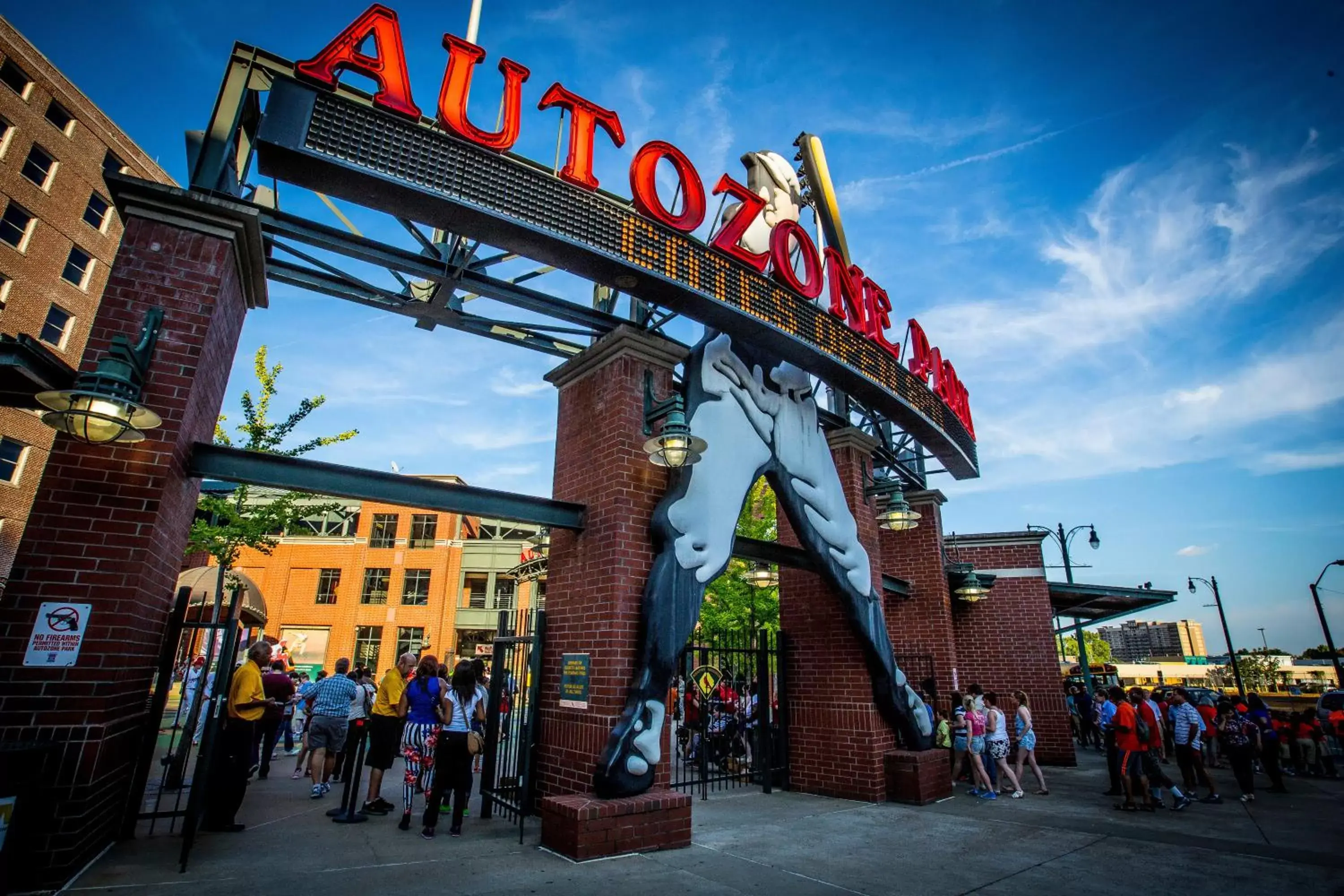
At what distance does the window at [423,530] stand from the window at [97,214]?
2002 centimetres

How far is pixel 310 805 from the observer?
7.88m

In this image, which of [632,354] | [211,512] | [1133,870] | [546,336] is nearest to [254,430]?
[211,512]

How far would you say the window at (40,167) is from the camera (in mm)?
22609

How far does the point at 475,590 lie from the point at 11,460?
73.6 ft

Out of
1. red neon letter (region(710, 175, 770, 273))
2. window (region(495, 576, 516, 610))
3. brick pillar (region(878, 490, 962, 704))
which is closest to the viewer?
red neon letter (region(710, 175, 770, 273))

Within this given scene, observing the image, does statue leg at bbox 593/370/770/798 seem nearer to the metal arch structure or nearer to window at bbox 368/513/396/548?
the metal arch structure

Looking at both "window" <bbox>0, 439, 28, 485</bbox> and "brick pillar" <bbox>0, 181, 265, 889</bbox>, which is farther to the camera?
"window" <bbox>0, 439, 28, 485</bbox>

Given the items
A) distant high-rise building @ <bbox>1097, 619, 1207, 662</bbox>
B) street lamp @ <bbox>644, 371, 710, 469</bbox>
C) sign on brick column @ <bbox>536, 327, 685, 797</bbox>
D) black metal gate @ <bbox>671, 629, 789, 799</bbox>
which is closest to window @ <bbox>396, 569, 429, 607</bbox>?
black metal gate @ <bbox>671, 629, 789, 799</bbox>

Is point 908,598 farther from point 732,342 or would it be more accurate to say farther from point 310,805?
point 310,805

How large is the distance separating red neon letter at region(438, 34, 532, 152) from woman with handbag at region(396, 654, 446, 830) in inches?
208

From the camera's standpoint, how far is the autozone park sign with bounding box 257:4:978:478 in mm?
5504

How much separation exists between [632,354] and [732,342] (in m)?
1.60

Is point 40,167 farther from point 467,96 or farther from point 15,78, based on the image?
point 467,96

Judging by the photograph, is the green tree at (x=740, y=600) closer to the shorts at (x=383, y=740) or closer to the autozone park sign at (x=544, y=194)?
the autozone park sign at (x=544, y=194)
